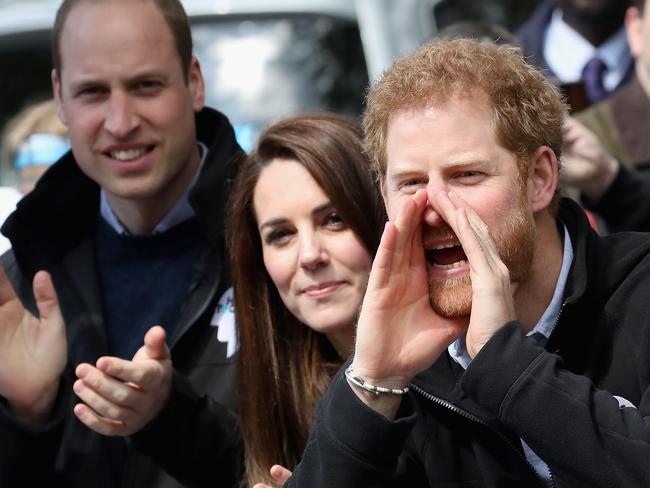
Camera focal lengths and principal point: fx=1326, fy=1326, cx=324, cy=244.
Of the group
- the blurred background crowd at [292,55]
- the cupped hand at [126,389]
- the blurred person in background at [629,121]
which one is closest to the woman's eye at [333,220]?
Result: the cupped hand at [126,389]

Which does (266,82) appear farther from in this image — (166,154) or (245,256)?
(245,256)

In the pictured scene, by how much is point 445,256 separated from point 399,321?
18 cm

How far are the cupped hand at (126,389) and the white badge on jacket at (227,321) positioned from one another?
1.05 ft

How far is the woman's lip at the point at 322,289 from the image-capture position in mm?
3541

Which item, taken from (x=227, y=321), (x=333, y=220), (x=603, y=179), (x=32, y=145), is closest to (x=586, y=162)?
(x=603, y=179)

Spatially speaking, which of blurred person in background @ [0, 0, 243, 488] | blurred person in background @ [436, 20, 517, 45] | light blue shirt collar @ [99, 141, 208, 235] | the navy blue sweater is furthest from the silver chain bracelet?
blurred person in background @ [436, 20, 517, 45]

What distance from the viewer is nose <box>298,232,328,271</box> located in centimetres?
352

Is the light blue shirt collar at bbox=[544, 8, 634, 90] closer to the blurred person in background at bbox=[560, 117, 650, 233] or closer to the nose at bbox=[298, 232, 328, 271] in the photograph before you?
the blurred person in background at bbox=[560, 117, 650, 233]

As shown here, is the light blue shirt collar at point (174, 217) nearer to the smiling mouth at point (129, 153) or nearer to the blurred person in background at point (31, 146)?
the smiling mouth at point (129, 153)

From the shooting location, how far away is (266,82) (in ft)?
18.6

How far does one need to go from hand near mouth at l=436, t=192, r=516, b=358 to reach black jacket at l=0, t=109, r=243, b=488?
3.97 feet

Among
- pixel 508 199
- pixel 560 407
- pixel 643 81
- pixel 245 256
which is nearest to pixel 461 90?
pixel 508 199

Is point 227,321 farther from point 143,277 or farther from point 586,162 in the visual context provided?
point 586,162

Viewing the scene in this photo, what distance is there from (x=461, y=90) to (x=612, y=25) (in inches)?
117
